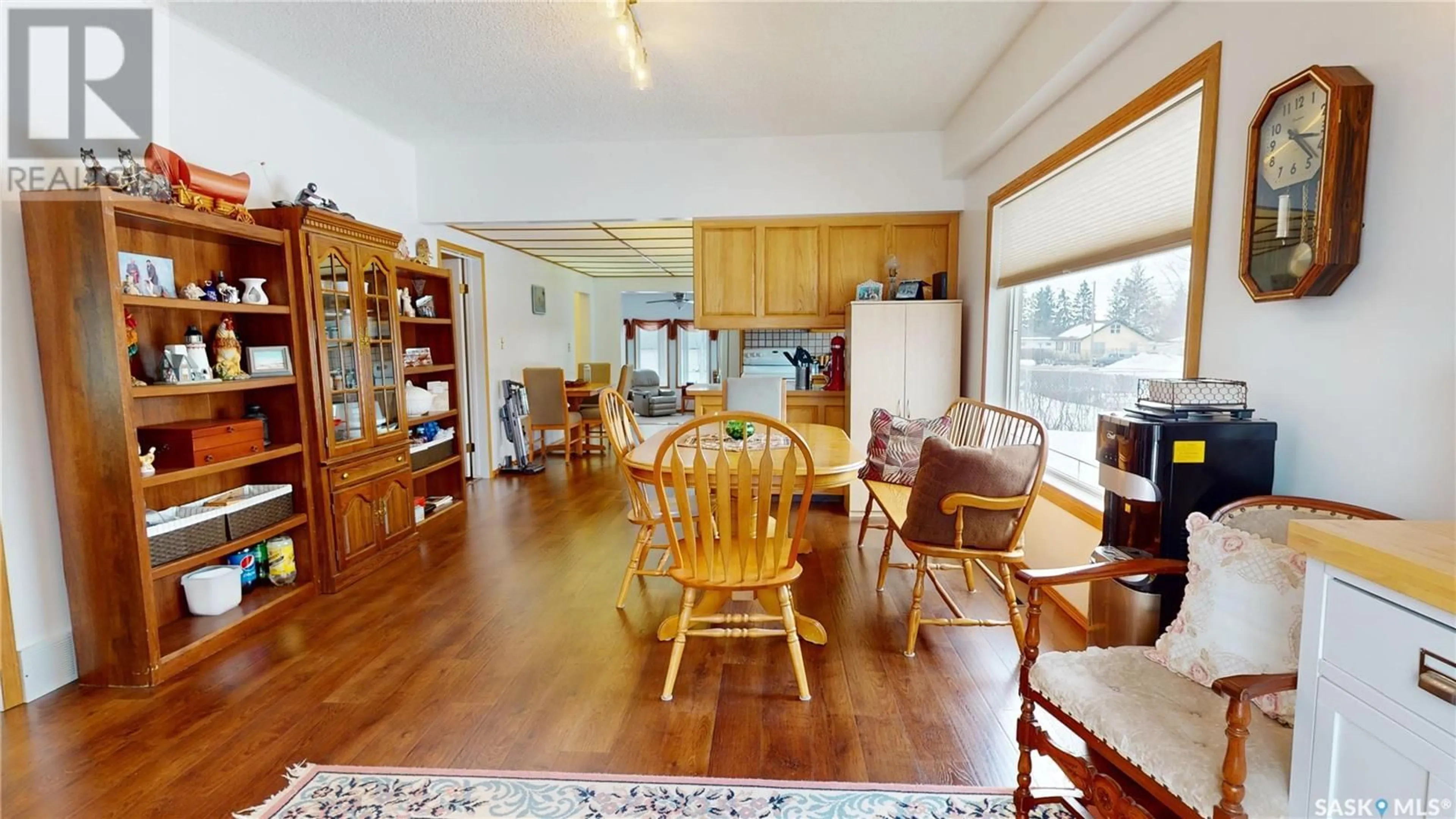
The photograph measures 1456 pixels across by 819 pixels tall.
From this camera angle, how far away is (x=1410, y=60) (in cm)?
121

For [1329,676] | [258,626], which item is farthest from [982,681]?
[258,626]

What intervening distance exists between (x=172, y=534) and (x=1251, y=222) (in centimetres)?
371

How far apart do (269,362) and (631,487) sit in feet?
5.62

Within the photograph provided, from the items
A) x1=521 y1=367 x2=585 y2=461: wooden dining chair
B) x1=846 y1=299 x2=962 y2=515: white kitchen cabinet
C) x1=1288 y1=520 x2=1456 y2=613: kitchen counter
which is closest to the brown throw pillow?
x1=1288 y1=520 x2=1456 y2=613: kitchen counter

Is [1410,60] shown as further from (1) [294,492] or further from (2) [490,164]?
(2) [490,164]

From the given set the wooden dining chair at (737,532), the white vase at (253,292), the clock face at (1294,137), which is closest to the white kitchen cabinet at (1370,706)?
the clock face at (1294,137)

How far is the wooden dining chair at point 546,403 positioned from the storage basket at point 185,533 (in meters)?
3.40

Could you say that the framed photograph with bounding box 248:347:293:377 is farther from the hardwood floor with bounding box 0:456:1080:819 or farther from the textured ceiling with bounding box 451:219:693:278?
the textured ceiling with bounding box 451:219:693:278

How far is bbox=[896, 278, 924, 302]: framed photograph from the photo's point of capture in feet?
13.2

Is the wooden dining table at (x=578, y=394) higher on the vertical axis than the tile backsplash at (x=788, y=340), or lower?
lower

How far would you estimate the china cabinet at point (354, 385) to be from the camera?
2.80 metres

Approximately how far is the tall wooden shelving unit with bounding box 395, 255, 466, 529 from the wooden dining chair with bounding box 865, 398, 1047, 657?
2.94 m

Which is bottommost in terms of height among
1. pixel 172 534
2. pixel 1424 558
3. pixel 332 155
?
pixel 172 534

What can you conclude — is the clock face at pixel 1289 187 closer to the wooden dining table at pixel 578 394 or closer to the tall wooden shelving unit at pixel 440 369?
the tall wooden shelving unit at pixel 440 369
